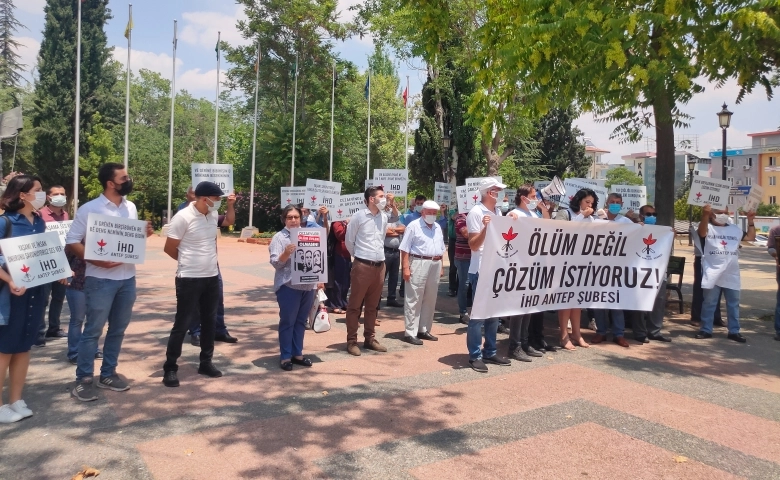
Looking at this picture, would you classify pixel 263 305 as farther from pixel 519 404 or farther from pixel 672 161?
pixel 672 161

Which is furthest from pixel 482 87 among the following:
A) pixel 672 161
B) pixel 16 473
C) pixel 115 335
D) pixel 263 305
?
pixel 16 473

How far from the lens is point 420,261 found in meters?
8.02

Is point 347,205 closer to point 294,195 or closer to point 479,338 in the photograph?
point 294,195

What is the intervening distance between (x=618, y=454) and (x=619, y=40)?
17.8 ft

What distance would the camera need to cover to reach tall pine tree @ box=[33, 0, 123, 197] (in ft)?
148

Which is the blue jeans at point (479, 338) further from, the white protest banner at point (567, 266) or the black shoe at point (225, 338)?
the black shoe at point (225, 338)

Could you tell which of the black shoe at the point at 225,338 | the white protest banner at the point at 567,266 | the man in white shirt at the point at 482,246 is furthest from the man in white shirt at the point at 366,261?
the black shoe at the point at 225,338

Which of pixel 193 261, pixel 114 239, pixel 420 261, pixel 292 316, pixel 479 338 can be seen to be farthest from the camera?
pixel 420 261

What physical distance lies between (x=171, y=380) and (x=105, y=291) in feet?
3.59

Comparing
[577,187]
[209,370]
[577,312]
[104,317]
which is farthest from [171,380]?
[577,187]

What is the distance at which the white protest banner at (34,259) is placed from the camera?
4871 mm

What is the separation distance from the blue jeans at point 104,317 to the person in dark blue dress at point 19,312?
41 cm

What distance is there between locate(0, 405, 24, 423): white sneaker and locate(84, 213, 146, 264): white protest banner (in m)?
1.37

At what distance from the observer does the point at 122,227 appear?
5578 mm
